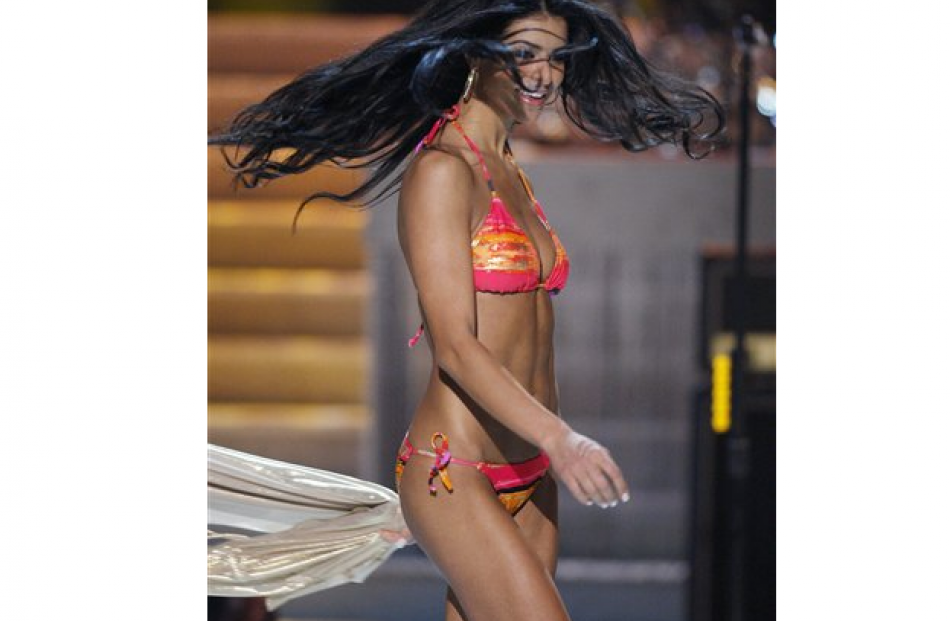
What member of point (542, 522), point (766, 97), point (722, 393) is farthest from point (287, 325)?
point (542, 522)

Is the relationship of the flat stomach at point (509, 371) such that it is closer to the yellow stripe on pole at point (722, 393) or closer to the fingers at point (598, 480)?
the fingers at point (598, 480)

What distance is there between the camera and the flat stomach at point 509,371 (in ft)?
7.17

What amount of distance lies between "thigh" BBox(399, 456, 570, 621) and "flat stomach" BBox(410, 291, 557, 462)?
0.14 ft

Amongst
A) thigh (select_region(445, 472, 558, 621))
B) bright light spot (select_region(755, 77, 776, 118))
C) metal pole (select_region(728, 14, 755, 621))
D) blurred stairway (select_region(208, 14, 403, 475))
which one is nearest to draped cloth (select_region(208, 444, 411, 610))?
thigh (select_region(445, 472, 558, 621))

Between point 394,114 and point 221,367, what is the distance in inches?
154

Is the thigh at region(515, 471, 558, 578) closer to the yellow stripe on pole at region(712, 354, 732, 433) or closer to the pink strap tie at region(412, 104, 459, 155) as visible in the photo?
the pink strap tie at region(412, 104, 459, 155)

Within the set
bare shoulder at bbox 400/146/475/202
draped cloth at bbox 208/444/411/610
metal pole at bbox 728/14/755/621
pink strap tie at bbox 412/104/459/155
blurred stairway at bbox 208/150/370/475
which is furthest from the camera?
blurred stairway at bbox 208/150/370/475

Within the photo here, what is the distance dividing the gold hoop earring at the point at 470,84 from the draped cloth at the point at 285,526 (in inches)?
29.7

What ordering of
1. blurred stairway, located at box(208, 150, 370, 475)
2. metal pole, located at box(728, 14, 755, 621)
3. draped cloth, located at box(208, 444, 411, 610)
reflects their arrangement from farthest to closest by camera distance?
blurred stairway, located at box(208, 150, 370, 475)
metal pole, located at box(728, 14, 755, 621)
draped cloth, located at box(208, 444, 411, 610)

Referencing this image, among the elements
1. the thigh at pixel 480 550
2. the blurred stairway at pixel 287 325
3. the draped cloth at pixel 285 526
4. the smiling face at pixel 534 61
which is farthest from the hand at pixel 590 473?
the blurred stairway at pixel 287 325

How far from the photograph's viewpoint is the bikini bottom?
218cm

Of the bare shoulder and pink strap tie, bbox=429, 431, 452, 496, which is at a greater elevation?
the bare shoulder
